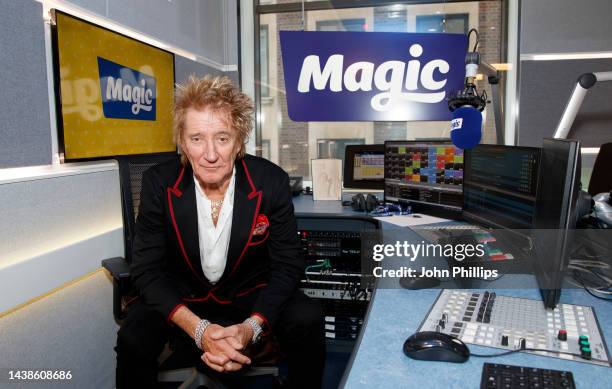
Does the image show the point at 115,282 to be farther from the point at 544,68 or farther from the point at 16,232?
the point at 544,68

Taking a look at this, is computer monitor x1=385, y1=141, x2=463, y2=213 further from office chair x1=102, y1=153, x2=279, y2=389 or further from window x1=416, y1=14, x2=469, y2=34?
window x1=416, y1=14, x2=469, y2=34

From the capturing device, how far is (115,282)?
174 centimetres

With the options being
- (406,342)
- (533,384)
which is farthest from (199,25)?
(533,384)

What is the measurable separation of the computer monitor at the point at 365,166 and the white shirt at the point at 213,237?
1448 mm

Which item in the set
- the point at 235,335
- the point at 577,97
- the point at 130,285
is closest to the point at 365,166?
the point at 577,97

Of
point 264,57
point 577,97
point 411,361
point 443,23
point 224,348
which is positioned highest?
point 443,23

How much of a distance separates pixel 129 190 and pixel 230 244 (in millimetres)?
501

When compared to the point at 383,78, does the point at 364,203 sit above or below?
below

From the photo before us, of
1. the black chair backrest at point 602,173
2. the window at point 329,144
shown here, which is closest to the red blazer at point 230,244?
the black chair backrest at point 602,173

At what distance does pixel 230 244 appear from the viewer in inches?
61.4

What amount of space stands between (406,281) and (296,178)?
6.05 feet

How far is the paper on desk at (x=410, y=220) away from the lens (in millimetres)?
2086

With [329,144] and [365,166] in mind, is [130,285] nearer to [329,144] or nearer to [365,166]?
[365,166]

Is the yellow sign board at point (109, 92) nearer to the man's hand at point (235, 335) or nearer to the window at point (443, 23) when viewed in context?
the man's hand at point (235, 335)
